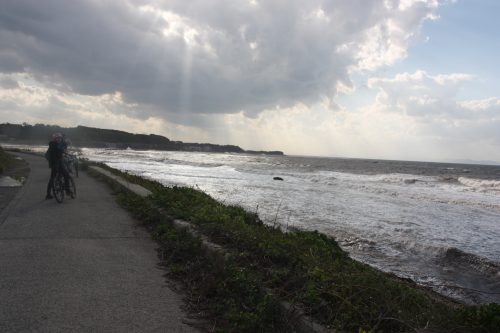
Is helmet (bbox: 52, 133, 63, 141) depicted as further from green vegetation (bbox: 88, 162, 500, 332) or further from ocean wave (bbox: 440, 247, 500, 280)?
ocean wave (bbox: 440, 247, 500, 280)

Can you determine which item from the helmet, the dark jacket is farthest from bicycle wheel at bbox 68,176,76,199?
the helmet

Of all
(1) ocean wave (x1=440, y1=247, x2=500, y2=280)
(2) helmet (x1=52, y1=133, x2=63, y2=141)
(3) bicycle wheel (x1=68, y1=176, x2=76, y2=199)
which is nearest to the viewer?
(1) ocean wave (x1=440, y1=247, x2=500, y2=280)

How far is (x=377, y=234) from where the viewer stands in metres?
10.9

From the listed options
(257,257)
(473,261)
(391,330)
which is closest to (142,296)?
(257,257)

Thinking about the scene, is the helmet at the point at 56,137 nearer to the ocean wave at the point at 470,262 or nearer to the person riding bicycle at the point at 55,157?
the person riding bicycle at the point at 55,157

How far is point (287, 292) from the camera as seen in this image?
13.5 ft

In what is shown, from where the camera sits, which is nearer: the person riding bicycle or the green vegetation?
the green vegetation

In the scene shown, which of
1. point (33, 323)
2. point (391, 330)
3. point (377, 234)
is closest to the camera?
point (391, 330)

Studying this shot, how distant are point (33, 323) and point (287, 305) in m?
2.35

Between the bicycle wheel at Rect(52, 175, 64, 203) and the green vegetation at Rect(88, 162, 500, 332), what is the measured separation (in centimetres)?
575

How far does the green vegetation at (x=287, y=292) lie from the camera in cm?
347

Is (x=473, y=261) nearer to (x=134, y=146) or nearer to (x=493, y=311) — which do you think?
(x=493, y=311)

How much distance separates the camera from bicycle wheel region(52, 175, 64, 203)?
10719 millimetres

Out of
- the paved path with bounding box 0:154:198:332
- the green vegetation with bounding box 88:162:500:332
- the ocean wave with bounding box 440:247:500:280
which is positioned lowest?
the ocean wave with bounding box 440:247:500:280
